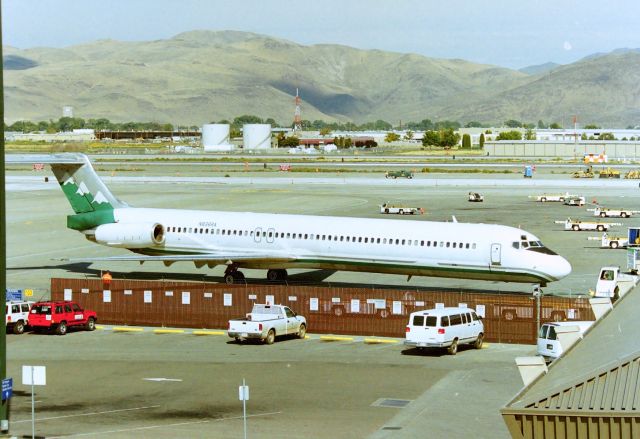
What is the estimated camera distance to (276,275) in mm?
52188

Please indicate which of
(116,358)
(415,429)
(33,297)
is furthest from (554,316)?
(33,297)

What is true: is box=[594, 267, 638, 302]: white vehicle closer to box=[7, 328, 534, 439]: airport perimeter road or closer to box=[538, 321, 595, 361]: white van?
box=[7, 328, 534, 439]: airport perimeter road

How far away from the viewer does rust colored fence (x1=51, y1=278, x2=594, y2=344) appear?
4022 cm

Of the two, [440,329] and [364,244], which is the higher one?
[364,244]

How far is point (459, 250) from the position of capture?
46094 millimetres

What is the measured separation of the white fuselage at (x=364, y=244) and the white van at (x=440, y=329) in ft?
25.2

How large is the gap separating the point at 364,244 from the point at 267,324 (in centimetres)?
988

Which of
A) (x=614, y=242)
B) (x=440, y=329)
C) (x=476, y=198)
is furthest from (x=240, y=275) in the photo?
(x=476, y=198)

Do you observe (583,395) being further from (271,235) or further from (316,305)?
(271,235)

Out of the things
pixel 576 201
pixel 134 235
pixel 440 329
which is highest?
pixel 134 235

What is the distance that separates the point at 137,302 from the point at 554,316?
57.6 ft

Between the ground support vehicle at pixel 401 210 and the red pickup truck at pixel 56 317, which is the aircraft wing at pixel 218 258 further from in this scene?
the ground support vehicle at pixel 401 210

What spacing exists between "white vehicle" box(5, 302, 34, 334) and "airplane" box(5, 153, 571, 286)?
8490mm

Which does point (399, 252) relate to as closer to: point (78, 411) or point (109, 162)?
point (78, 411)
